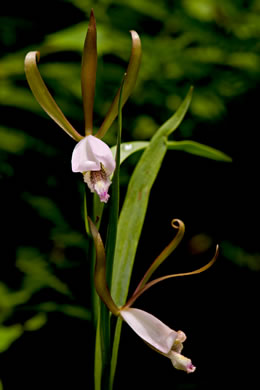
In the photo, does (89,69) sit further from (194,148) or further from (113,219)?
(194,148)

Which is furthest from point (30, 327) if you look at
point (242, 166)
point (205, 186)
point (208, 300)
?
point (242, 166)

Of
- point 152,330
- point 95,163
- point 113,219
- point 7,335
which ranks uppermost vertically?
point 95,163

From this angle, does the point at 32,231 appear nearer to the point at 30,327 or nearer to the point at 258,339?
the point at 30,327

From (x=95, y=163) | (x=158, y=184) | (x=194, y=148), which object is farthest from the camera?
(x=158, y=184)

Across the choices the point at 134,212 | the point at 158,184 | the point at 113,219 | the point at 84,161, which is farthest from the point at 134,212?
the point at 158,184

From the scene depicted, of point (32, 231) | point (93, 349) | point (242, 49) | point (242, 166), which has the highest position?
point (242, 49)

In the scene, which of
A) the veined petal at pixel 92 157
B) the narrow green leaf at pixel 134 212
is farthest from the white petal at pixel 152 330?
the veined petal at pixel 92 157
